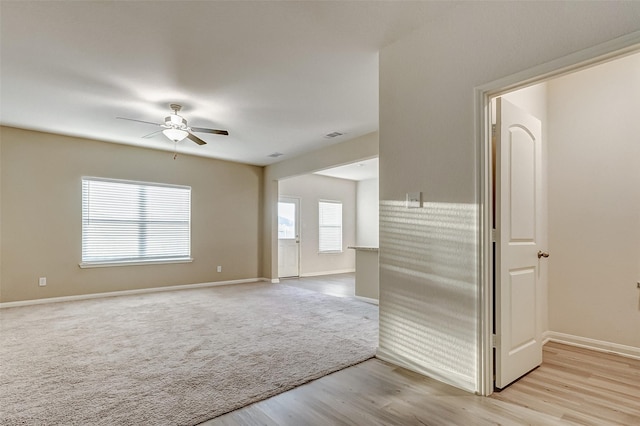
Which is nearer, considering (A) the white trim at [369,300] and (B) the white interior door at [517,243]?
(B) the white interior door at [517,243]

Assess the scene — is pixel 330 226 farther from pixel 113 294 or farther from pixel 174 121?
pixel 174 121

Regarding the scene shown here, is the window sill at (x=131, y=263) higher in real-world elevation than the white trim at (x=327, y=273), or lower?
higher

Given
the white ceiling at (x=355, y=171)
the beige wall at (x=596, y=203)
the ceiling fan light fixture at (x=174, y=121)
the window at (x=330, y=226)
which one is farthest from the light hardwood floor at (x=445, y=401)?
the window at (x=330, y=226)

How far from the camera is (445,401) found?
2.17m

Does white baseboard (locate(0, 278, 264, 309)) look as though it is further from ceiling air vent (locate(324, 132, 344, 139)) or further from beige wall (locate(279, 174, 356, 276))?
ceiling air vent (locate(324, 132, 344, 139))

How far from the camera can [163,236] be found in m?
6.48

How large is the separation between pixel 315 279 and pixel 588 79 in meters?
6.31

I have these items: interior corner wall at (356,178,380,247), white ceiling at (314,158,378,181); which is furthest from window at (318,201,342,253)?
white ceiling at (314,158,378,181)

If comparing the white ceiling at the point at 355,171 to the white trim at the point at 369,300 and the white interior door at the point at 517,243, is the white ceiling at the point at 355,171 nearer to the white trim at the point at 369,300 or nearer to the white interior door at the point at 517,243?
the white trim at the point at 369,300

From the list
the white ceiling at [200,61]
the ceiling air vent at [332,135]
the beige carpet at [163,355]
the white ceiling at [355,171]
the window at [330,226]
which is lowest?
the beige carpet at [163,355]

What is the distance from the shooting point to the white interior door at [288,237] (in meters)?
8.30

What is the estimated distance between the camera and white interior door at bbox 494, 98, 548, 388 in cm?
234

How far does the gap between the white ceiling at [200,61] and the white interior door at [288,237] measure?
357cm

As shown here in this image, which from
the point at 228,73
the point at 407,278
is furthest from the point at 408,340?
the point at 228,73
